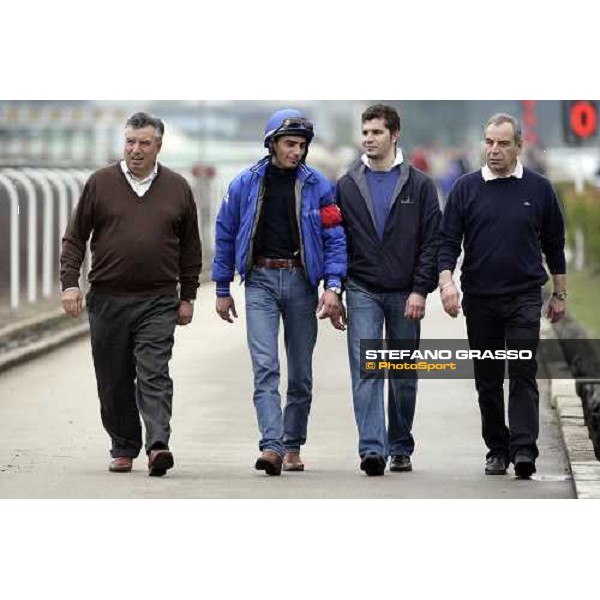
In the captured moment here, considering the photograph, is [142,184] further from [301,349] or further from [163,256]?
[301,349]

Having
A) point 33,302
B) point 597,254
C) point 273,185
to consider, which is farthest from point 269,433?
point 597,254

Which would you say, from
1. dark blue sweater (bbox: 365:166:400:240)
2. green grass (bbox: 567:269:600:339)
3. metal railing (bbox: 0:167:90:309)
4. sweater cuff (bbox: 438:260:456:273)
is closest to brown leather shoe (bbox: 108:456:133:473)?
dark blue sweater (bbox: 365:166:400:240)

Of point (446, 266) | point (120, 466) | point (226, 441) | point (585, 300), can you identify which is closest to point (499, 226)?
point (446, 266)

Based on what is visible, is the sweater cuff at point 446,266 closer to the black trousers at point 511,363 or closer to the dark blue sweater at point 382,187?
the black trousers at point 511,363

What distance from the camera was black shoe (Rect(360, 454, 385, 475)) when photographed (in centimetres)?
1125

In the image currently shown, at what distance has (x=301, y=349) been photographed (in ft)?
37.3

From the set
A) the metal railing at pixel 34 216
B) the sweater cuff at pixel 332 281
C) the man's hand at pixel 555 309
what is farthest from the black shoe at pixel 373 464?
the metal railing at pixel 34 216

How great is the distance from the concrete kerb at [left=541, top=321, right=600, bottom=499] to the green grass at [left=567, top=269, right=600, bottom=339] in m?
3.66

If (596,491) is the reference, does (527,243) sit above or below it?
above

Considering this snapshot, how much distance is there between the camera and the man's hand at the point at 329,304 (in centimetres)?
1106

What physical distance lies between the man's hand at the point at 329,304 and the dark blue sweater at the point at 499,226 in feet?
1.74

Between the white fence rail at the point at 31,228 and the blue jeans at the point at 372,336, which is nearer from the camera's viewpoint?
the blue jeans at the point at 372,336

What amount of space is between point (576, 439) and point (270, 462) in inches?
81.9

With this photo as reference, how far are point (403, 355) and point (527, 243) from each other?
83 cm
